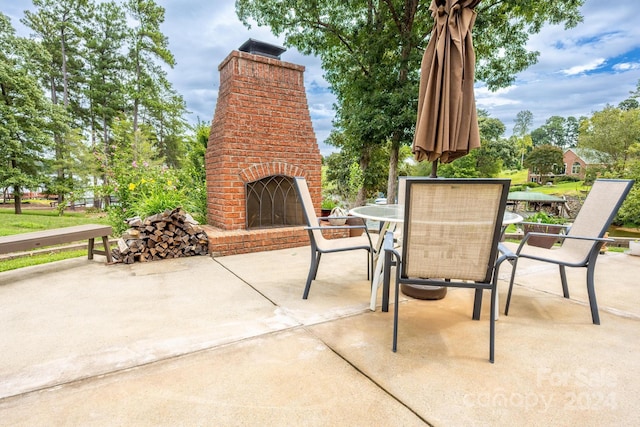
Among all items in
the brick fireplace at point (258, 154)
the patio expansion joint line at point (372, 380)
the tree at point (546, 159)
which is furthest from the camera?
the tree at point (546, 159)

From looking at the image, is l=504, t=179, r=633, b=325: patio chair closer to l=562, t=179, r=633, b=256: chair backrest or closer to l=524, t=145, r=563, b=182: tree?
l=562, t=179, r=633, b=256: chair backrest

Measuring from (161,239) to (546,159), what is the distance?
37.9m

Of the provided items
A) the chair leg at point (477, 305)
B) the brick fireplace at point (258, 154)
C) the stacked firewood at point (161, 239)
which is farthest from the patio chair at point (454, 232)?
the stacked firewood at point (161, 239)

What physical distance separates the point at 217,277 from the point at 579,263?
3.03 m

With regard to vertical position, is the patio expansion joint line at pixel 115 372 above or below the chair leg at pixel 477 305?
below

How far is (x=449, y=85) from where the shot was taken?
2.33 m

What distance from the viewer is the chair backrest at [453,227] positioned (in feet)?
4.80

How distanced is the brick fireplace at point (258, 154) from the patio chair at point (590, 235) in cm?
295

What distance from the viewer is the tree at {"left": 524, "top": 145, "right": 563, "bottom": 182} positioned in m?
30.4

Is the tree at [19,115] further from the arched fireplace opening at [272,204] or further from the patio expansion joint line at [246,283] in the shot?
the patio expansion joint line at [246,283]

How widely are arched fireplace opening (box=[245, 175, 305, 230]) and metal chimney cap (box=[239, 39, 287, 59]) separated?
181 centimetres

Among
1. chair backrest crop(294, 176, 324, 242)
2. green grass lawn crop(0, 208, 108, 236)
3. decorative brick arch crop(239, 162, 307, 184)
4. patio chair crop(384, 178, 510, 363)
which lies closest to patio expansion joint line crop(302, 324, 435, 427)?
patio chair crop(384, 178, 510, 363)

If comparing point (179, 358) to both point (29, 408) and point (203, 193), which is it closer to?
point (29, 408)

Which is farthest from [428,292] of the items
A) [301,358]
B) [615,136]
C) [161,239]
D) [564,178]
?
[564,178]
